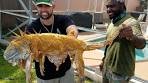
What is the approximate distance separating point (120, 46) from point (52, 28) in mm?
674


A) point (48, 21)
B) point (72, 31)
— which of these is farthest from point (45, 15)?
point (72, 31)

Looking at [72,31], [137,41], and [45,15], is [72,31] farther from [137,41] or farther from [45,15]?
[137,41]

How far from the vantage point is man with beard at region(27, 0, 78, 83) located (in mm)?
3153

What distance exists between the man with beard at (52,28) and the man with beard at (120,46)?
0.40 m

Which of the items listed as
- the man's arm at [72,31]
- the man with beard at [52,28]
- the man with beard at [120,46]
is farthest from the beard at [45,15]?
the man with beard at [120,46]

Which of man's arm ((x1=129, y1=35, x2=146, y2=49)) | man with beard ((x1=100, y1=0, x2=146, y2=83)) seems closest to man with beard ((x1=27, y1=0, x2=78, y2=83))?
man with beard ((x1=100, y1=0, x2=146, y2=83))

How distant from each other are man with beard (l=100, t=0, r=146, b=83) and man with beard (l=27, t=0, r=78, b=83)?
397 millimetres

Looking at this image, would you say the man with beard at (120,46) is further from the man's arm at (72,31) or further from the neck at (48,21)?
the neck at (48,21)

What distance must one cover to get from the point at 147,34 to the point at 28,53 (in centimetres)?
865

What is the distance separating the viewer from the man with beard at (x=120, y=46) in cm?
318

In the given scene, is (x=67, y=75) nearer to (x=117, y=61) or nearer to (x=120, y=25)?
(x=117, y=61)

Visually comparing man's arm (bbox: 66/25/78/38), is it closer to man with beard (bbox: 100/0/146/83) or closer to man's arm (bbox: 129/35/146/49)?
man with beard (bbox: 100/0/146/83)

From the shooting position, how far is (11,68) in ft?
23.2

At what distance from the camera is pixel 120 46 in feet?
10.8
